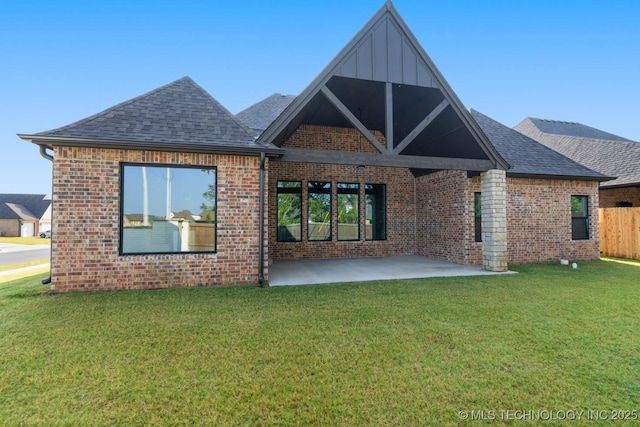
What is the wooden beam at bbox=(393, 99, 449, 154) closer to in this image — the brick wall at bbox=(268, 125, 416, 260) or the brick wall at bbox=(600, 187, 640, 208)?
the brick wall at bbox=(268, 125, 416, 260)

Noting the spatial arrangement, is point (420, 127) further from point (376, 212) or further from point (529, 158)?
point (529, 158)

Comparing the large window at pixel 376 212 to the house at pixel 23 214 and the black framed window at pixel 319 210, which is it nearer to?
the black framed window at pixel 319 210

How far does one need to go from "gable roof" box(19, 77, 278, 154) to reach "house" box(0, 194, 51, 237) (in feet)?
167

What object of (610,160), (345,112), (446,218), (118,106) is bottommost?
(446,218)

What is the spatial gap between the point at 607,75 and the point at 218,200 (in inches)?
890

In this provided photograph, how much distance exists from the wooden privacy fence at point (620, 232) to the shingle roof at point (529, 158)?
1913 millimetres

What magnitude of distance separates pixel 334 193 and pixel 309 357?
8664mm

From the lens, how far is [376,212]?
12.2 metres

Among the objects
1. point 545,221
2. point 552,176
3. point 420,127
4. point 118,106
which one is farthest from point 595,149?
point 118,106

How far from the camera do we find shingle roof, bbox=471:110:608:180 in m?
10.2

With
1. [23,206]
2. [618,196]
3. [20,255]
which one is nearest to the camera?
[618,196]

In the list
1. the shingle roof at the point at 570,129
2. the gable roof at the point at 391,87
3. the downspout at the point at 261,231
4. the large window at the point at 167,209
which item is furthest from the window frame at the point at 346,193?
the shingle roof at the point at 570,129

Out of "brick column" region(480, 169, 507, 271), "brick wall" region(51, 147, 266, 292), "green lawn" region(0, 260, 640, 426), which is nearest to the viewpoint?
"green lawn" region(0, 260, 640, 426)

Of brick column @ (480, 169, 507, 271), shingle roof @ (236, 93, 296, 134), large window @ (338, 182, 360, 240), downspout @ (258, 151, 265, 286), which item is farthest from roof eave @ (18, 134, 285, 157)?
brick column @ (480, 169, 507, 271)
